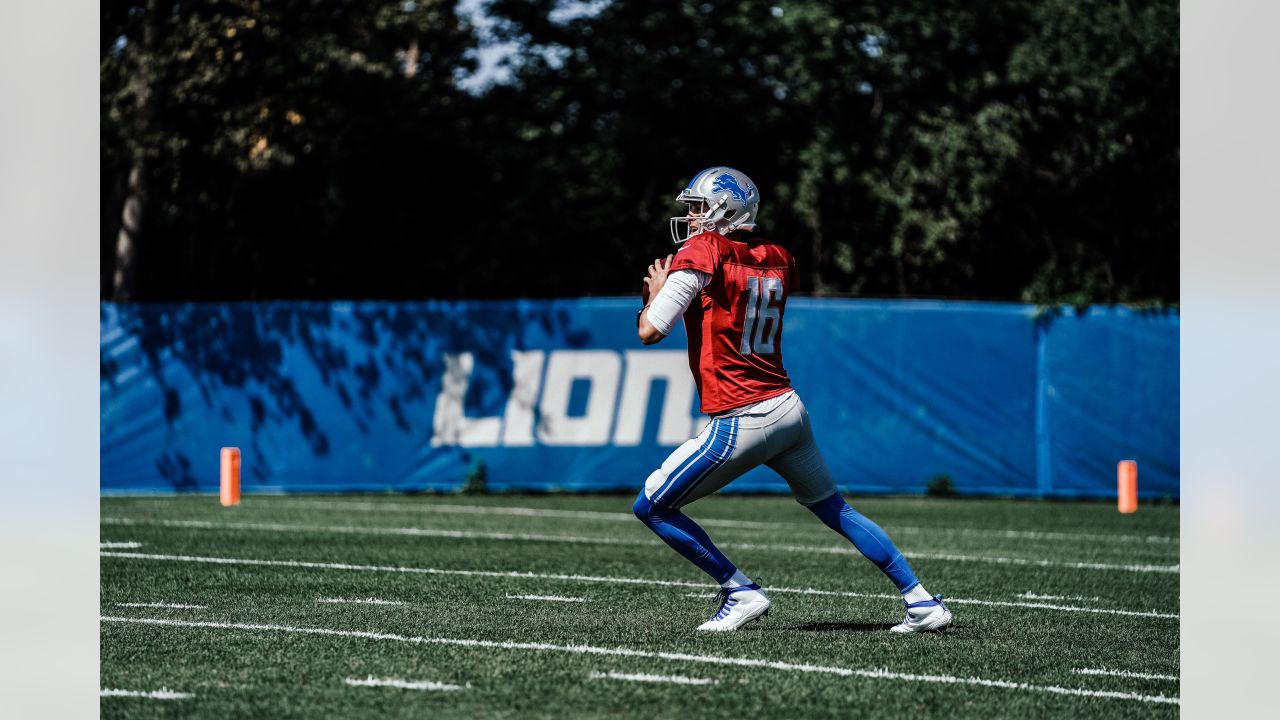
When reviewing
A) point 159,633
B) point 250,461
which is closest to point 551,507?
point 250,461

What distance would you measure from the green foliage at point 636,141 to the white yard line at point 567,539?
9861 millimetres

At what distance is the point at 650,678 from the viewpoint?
614 cm

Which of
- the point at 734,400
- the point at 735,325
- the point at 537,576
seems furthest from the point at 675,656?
the point at 537,576

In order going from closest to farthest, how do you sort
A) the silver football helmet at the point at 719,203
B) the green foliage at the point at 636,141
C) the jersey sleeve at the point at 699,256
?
the jersey sleeve at the point at 699,256, the silver football helmet at the point at 719,203, the green foliage at the point at 636,141

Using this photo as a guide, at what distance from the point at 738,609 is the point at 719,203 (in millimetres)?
1806

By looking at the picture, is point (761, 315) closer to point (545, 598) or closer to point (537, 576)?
point (545, 598)

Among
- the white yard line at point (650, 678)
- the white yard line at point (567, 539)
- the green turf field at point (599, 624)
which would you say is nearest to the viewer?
the green turf field at point (599, 624)

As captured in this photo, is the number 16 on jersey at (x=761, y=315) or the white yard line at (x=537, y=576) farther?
the white yard line at (x=537, y=576)

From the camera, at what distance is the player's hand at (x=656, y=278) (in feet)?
23.1

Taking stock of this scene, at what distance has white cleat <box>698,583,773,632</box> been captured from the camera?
739cm

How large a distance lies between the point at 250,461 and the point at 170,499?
1.43 metres

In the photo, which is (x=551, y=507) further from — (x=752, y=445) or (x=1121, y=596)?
(x=752, y=445)

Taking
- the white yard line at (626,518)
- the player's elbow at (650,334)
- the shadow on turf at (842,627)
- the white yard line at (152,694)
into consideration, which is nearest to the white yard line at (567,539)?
the white yard line at (626,518)

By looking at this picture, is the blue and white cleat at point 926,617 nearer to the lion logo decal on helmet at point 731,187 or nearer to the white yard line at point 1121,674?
the white yard line at point 1121,674
